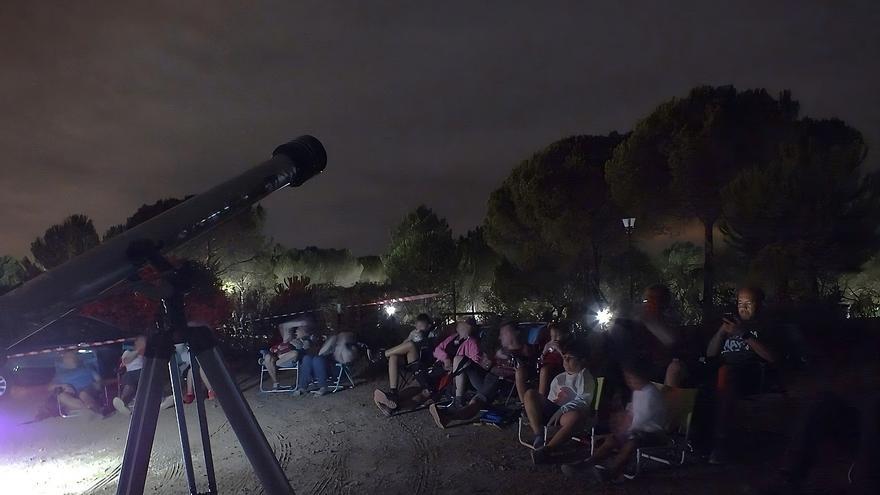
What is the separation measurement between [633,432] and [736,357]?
1.50m

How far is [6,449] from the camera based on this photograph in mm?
7113

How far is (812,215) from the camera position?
1452cm

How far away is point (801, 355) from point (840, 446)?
1.75 meters

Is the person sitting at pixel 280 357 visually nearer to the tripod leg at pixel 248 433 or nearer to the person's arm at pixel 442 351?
the person's arm at pixel 442 351

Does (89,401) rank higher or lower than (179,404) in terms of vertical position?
lower

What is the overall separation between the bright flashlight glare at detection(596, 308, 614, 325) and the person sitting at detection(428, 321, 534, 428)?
15.7 ft

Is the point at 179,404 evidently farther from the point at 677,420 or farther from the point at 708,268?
the point at 708,268

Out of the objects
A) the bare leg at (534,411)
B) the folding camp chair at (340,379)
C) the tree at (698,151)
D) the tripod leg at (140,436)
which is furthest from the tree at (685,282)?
the tripod leg at (140,436)

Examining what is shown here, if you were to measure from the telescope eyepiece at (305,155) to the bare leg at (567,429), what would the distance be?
361 centimetres

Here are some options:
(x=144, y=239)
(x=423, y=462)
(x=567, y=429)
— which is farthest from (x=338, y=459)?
(x=144, y=239)

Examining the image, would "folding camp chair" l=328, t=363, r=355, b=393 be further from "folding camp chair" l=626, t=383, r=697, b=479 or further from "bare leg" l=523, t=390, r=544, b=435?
"folding camp chair" l=626, t=383, r=697, b=479

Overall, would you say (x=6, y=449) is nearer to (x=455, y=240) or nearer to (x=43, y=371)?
(x=43, y=371)

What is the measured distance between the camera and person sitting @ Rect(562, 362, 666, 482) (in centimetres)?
471

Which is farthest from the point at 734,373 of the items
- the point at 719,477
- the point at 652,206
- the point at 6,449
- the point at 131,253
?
the point at 652,206
